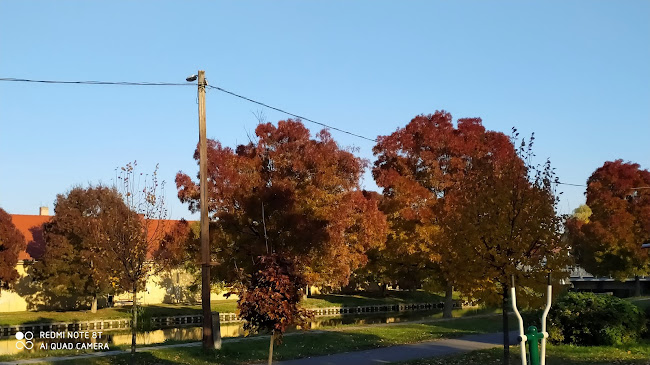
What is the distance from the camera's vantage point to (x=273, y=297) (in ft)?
38.3

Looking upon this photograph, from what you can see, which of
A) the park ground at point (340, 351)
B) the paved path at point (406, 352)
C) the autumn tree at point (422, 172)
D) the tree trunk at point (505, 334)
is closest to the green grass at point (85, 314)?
the autumn tree at point (422, 172)

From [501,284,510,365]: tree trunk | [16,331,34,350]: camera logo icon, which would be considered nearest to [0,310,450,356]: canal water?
[16,331,34,350]: camera logo icon

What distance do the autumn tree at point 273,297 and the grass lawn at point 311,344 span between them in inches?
195

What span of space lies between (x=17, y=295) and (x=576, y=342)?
128 ft

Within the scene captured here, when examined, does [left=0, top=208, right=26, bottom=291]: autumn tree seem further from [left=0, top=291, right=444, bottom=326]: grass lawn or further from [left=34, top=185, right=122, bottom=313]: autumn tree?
[left=0, top=291, right=444, bottom=326]: grass lawn

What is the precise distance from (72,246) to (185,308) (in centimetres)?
977

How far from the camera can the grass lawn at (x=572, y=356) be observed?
15523 millimetres

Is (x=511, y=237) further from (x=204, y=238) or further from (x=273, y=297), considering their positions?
(x=204, y=238)

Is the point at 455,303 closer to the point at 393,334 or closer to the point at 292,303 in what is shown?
the point at 393,334

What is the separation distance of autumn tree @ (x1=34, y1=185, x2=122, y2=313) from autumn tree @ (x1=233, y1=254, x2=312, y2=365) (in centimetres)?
2790

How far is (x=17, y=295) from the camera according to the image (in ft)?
147

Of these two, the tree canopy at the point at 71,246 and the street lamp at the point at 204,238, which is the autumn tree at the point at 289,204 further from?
the tree canopy at the point at 71,246

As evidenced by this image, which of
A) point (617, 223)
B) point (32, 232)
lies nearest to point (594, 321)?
point (617, 223)

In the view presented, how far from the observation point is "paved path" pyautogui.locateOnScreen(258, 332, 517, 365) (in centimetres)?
1655
